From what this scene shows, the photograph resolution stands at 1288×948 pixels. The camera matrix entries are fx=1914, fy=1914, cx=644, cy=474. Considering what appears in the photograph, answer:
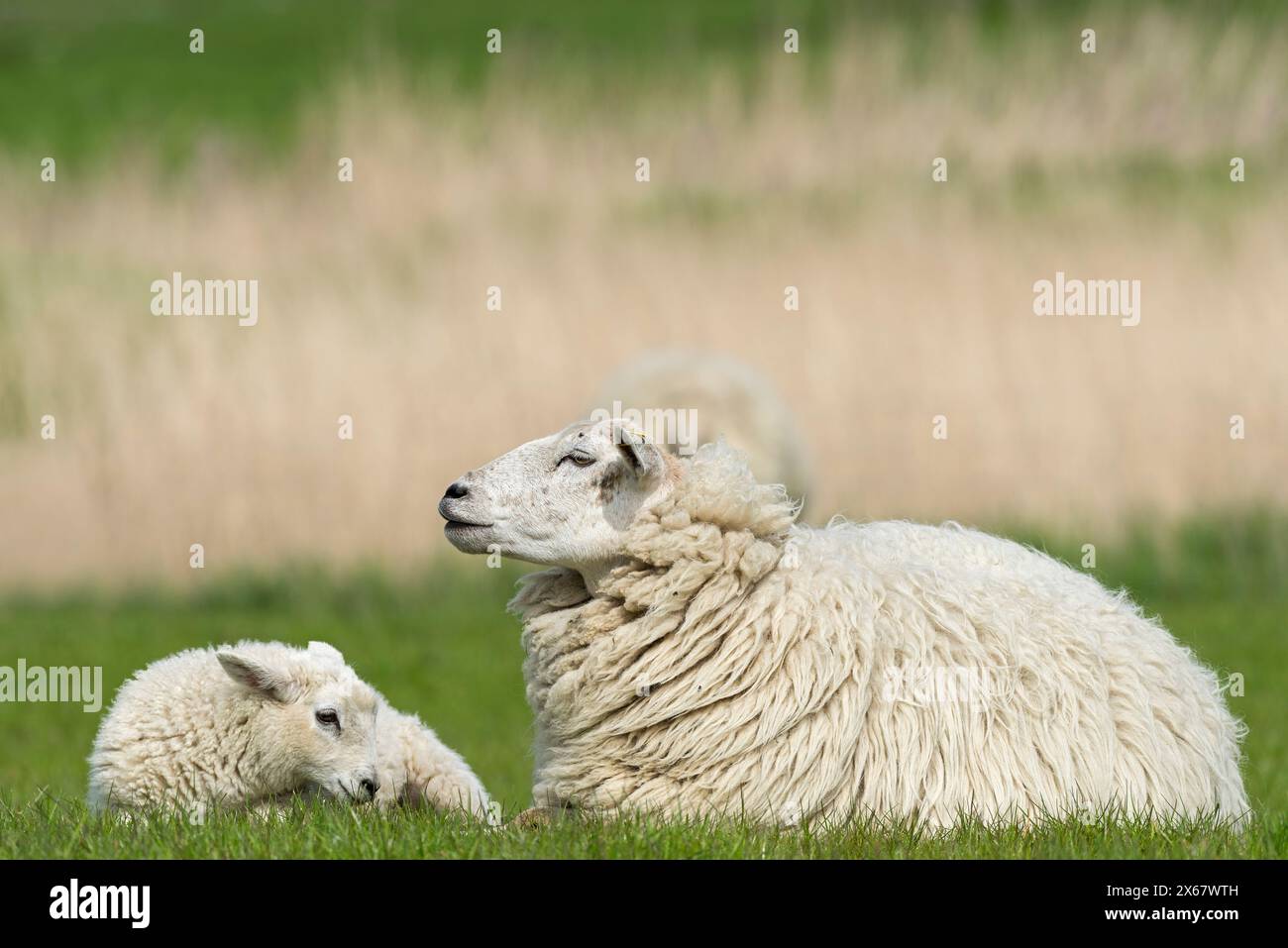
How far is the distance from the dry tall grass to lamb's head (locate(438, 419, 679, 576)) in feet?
33.0

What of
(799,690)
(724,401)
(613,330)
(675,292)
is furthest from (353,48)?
(799,690)

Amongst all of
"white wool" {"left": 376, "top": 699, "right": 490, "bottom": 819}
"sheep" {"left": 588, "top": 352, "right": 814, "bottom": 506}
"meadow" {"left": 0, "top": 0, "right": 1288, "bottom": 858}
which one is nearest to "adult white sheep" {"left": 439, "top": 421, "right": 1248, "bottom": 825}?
"white wool" {"left": 376, "top": 699, "right": 490, "bottom": 819}

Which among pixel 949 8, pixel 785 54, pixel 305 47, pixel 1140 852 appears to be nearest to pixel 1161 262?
pixel 785 54

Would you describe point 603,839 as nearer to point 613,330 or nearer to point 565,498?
point 565,498

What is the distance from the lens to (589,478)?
666 centimetres

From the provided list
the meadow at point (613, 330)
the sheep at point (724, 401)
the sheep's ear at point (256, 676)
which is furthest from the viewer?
the meadow at point (613, 330)

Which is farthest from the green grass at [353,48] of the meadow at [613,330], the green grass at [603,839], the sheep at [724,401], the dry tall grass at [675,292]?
the green grass at [603,839]

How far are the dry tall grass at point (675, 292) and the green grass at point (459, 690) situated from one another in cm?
48

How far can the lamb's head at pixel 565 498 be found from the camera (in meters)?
6.61

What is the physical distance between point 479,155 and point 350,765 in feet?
57.5

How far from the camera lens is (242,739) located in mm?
7027

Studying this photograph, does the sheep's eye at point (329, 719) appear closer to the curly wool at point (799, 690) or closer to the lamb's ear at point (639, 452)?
the curly wool at point (799, 690)

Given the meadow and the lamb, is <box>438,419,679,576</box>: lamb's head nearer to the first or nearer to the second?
the lamb
